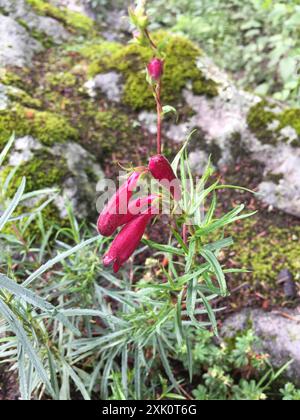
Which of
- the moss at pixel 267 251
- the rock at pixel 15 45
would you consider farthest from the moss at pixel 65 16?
the moss at pixel 267 251

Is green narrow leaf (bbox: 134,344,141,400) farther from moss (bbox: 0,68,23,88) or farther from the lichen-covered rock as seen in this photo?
moss (bbox: 0,68,23,88)

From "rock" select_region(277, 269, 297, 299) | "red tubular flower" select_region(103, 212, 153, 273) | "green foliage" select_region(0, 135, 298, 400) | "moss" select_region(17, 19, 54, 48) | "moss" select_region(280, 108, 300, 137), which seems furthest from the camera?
"moss" select_region(17, 19, 54, 48)

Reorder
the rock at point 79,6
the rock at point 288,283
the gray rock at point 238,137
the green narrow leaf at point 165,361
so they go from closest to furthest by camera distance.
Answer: the green narrow leaf at point 165,361
the rock at point 288,283
the gray rock at point 238,137
the rock at point 79,6

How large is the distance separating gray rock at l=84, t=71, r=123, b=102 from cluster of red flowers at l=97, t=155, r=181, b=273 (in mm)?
1777

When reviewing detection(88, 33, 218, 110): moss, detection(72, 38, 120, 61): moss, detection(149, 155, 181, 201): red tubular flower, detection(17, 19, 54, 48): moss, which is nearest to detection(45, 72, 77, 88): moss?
detection(88, 33, 218, 110): moss

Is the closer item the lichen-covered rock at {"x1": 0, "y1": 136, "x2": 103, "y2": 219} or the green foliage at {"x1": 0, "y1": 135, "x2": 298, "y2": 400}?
the green foliage at {"x1": 0, "y1": 135, "x2": 298, "y2": 400}

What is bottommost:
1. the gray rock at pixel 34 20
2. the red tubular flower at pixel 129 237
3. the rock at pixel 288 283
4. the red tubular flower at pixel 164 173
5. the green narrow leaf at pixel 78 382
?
the green narrow leaf at pixel 78 382

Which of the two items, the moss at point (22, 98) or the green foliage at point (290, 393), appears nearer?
the green foliage at point (290, 393)

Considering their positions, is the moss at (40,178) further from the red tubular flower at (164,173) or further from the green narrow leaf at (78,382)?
the red tubular flower at (164,173)

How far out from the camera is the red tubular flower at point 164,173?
4.05 ft

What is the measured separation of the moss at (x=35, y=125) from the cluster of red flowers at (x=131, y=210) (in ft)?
4.25

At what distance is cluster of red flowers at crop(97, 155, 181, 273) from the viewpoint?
1258 mm
